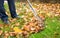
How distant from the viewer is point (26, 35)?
14.2ft

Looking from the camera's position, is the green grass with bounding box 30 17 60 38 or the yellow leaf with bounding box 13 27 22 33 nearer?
the green grass with bounding box 30 17 60 38

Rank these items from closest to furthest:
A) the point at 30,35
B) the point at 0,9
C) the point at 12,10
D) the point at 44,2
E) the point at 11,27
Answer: the point at 30,35, the point at 11,27, the point at 0,9, the point at 12,10, the point at 44,2

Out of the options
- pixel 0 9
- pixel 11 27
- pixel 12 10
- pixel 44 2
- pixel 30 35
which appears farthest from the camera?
pixel 44 2

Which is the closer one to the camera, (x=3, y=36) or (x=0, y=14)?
(x=3, y=36)

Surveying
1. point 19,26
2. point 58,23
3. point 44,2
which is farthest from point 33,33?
point 44,2

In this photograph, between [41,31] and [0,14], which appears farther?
[0,14]

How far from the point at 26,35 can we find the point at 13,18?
163 centimetres

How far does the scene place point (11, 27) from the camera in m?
4.86

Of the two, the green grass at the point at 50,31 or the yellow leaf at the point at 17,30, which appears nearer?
the green grass at the point at 50,31

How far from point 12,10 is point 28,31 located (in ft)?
4.98

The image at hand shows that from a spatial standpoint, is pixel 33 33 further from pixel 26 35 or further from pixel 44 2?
pixel 44 2

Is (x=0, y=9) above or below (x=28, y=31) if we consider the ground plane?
above

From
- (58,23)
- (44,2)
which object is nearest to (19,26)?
(58,23)

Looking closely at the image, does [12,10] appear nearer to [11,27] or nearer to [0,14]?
[0,14]
